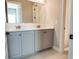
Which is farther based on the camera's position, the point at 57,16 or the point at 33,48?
the point at 57,16

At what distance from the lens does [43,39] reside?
401cm

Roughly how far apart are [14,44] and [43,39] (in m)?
1.29

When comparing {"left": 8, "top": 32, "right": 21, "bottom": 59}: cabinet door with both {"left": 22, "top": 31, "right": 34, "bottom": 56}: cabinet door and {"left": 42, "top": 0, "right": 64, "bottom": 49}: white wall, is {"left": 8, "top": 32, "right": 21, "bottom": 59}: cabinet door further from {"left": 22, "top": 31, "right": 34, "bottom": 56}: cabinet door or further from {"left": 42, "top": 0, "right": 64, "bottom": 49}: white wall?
{"left": 42, "top": 0, "right": 64, "bottom": 49}: white wall

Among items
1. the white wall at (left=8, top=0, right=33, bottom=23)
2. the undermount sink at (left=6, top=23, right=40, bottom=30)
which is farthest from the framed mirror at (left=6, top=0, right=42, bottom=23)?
the undermount sink at (left=6, top=23, right=40, bottom=30)

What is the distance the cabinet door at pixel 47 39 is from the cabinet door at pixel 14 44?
1191mm

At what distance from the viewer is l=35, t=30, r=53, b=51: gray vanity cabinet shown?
148 inches

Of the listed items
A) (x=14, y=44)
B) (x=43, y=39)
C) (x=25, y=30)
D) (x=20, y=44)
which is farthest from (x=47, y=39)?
(x=14, y=44)

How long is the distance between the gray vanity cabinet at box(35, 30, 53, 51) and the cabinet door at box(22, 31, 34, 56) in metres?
0.25

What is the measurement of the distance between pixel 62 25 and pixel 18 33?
168cm

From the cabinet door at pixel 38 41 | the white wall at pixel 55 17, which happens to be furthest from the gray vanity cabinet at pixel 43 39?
the white wall at pixel 55 17

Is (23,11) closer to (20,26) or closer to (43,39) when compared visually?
(20,26)
